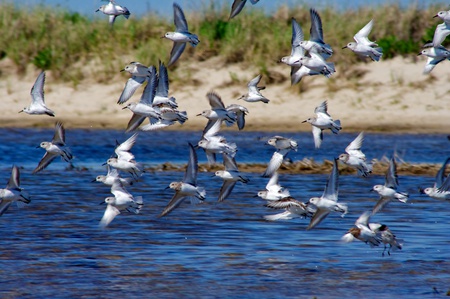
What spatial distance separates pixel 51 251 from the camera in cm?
1184

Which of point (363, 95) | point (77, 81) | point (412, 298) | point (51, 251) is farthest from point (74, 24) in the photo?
point (412, 298)

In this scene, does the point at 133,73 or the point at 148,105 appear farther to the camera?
the point at 133,73

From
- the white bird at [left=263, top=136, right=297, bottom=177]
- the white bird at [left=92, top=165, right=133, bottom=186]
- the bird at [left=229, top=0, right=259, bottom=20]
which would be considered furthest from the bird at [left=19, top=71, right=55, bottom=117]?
the white bird at [left=263, top=136, right=297, bottom=177]

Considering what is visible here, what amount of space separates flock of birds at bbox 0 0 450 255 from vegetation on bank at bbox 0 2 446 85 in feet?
53.3

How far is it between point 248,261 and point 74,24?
2417 centimetres

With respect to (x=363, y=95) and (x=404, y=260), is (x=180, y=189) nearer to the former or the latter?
(x=404, y=260)

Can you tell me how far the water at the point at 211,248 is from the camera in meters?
10.1

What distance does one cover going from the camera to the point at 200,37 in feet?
104

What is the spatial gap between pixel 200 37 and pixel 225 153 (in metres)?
19.5

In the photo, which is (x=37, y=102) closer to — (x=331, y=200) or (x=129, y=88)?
(x=129, y=88)

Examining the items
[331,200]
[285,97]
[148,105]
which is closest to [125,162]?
[148,105]

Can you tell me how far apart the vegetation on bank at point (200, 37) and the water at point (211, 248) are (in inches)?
456

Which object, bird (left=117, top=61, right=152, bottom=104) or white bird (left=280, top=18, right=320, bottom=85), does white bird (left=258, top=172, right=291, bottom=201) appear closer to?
white bird (left=280, top=18, right=320, bottom=85)

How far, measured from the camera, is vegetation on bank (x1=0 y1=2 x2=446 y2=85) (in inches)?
1200
